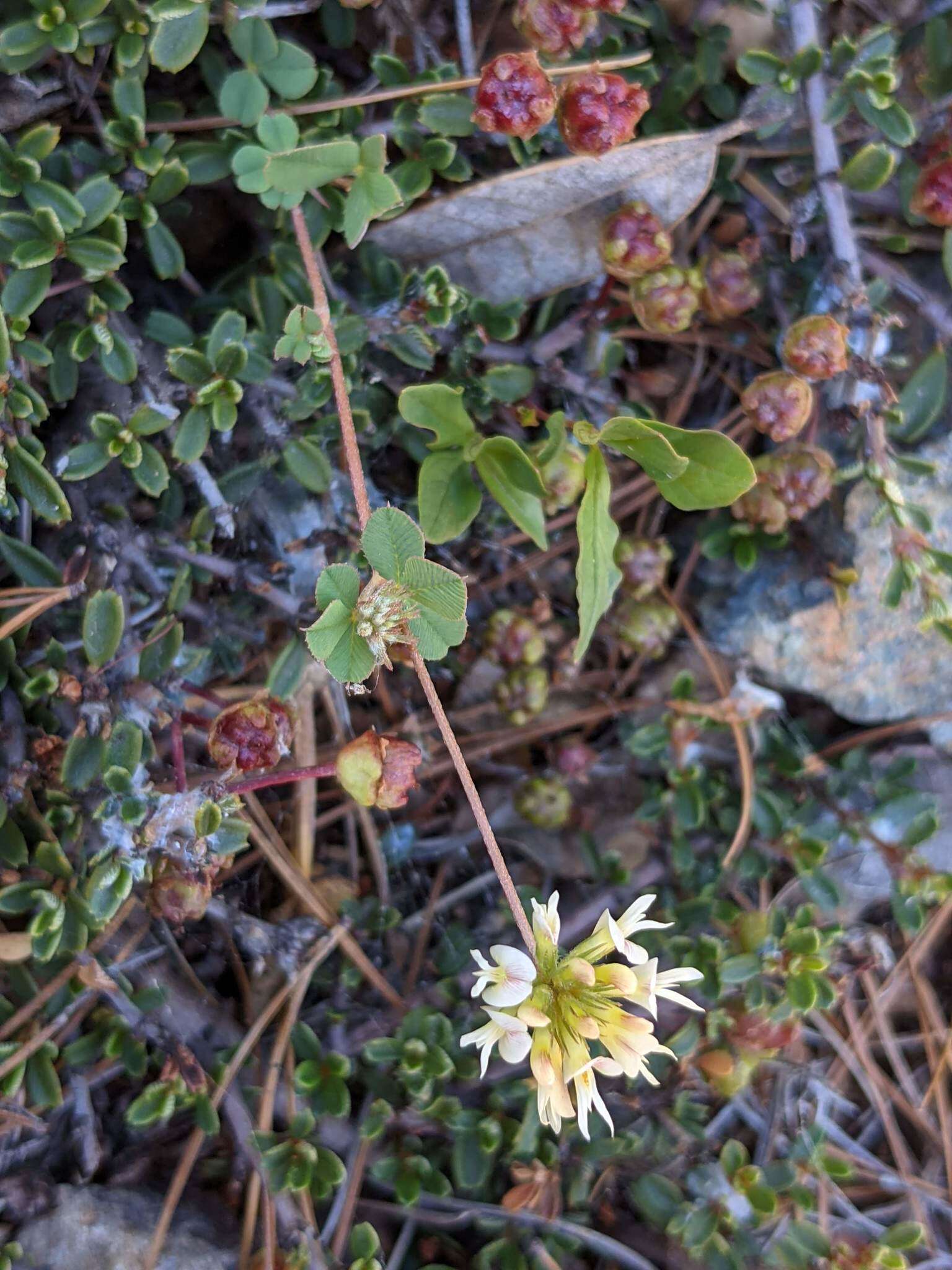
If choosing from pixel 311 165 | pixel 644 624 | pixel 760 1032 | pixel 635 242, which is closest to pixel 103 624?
pixel 311 165

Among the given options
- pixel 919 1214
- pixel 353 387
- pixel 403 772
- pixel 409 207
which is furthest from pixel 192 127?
pixel 919 1214

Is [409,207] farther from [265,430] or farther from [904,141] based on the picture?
[904,141]

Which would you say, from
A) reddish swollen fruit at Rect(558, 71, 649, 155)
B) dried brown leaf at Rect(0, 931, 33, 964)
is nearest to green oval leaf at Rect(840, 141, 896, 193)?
reddish swollen fruit at Rect(558, 71, 649, 155)

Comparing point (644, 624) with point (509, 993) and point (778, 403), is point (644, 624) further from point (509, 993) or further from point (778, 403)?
point (509, 993)

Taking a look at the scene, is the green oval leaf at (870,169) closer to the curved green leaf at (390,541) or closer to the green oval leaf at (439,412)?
the green oval leaf at (439,412)

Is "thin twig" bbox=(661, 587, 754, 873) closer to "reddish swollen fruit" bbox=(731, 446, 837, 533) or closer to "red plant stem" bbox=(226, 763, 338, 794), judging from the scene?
"reddish swollen fruit" bbox=(731, 446, 837, 533)
